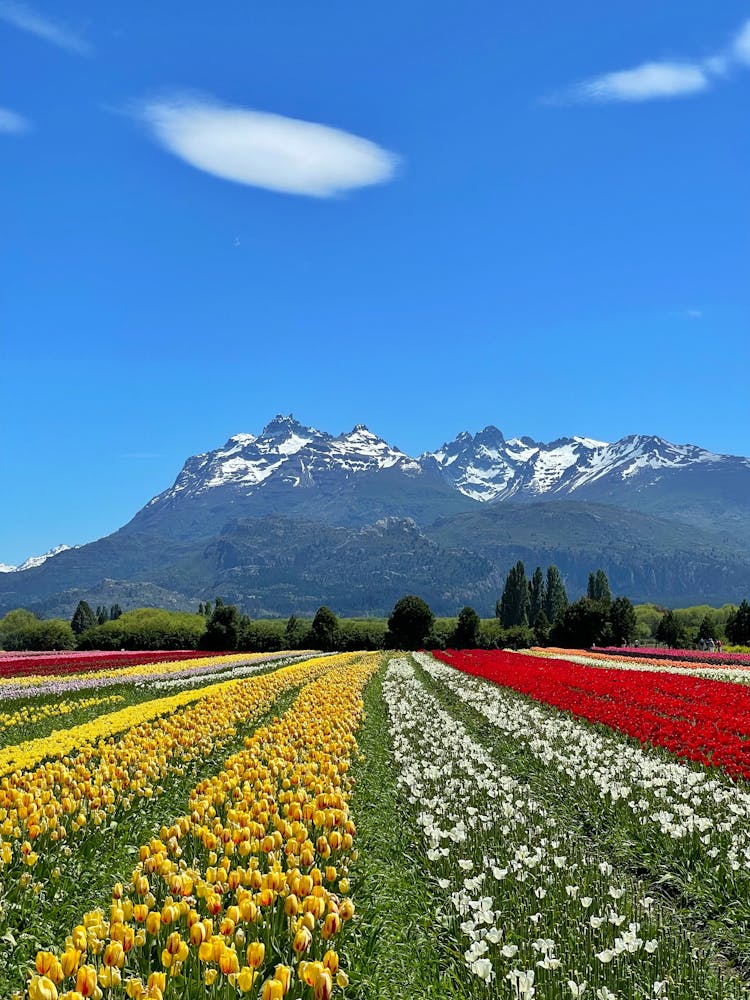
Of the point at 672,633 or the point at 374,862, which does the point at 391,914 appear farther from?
the point at 672,633

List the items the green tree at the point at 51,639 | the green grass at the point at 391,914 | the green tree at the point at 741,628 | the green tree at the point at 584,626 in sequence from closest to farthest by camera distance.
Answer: the green grass at the point at 391,914 → the green tree at the point at 584,626 → the green tree at the point at 741,628 → the green tree at the point at 51,639

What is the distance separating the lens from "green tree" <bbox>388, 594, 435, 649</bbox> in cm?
7812

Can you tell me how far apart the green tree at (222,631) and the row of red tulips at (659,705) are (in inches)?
1833

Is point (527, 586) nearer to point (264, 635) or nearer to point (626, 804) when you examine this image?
point (264, 635)

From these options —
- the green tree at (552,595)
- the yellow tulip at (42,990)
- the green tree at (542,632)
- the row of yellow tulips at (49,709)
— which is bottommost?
the green tree at (542,632)

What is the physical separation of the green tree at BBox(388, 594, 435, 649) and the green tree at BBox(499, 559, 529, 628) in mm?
→ 59572

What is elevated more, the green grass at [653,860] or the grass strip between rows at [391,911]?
the grass strip between rows at [391,911]

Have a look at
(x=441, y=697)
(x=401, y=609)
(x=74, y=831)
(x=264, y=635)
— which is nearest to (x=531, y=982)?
(x=74, y=831)

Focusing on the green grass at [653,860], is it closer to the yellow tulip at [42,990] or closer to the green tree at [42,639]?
the yellow tulip at [42,990]

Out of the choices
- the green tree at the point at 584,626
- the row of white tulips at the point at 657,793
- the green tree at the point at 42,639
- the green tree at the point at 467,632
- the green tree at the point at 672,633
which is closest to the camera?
the row of white tulips at the point at 657,793

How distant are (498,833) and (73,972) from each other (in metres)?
5.93

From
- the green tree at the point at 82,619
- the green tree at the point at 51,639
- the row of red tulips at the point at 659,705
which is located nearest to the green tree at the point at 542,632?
the green tree at the point at 51,639

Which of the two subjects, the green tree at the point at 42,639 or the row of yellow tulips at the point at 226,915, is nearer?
the row of yellow tulips at the point at 226,915

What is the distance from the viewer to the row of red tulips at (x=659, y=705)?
14.8m
